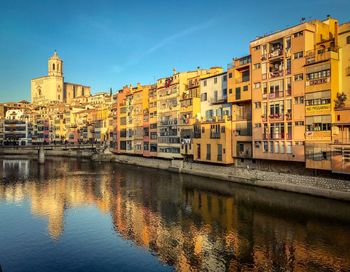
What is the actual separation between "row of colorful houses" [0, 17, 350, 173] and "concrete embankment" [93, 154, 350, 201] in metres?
1.80

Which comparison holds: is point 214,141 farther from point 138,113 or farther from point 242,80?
point 138,113

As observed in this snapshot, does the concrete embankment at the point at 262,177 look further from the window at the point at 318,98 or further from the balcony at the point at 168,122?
the window at the point at 318,98

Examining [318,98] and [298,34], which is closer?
[318,98]

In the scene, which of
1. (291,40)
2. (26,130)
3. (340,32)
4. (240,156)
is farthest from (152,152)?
(26,130)

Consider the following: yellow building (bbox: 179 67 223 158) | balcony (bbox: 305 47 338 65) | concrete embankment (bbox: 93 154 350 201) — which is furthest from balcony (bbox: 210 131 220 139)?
balcony (bbox: 305 47 338 65)

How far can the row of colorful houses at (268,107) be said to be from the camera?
46.6m

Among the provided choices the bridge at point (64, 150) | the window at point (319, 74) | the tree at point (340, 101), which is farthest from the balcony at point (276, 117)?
the bridge at point (64, 150)

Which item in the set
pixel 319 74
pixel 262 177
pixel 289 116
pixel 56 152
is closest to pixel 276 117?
pixel 289 116

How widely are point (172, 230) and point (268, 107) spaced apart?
2991 cm

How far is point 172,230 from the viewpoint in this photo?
116 ft

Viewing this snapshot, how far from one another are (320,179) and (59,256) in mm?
34802

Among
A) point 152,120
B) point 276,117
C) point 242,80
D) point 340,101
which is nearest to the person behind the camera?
point 340,101

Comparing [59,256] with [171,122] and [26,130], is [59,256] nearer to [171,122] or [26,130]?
[171,122]

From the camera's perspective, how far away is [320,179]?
46.0 meters
